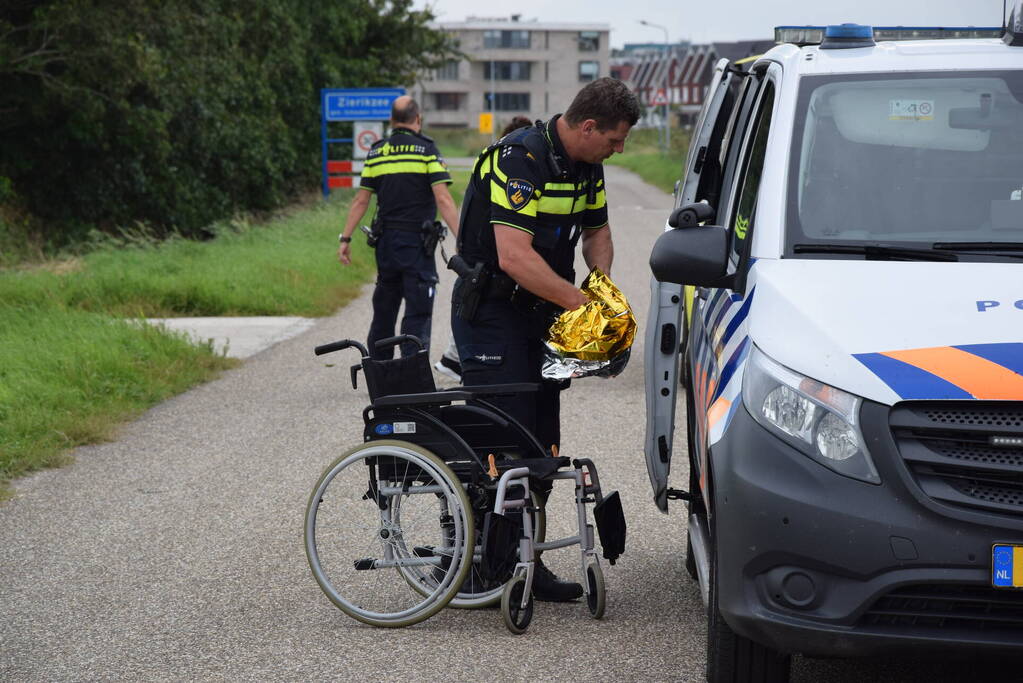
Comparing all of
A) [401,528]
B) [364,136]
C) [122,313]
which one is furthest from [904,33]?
[364,136]

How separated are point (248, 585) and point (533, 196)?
191cm

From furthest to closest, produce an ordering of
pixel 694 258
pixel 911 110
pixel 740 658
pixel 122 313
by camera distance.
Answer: pixel 122 313
pixel 911 110
pixel 694 258
pixel 740 658

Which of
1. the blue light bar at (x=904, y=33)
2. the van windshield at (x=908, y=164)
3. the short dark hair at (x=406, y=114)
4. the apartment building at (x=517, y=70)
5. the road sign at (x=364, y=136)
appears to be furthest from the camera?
the apartment building at (x=517, y=70)

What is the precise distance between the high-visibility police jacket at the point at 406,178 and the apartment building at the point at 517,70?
117 meters

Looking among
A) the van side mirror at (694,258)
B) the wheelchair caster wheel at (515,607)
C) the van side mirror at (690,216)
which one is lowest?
the wheelchair caster wheel at (515,607)

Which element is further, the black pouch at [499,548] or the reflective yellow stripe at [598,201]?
the reflective yellow stripe at [598,201]

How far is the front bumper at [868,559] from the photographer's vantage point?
3359 millimetres

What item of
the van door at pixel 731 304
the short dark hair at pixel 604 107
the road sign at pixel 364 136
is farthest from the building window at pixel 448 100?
the short dark hair at pixel 604 107

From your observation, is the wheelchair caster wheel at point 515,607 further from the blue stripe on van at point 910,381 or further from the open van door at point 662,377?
the blue stripe on van at point 910,381

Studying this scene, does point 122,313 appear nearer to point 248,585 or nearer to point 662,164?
point 248,585

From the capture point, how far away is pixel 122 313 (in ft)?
42.6

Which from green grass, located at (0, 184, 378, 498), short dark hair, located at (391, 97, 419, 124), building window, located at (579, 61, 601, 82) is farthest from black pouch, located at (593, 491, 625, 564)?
building window, located at (579, 61, 601, 82)

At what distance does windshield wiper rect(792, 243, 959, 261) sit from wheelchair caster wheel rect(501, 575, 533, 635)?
153 cm

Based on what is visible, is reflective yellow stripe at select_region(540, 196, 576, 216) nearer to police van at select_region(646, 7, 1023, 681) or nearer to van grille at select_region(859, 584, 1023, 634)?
police van at select_region(646, 7, 1023, 681)
